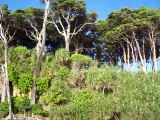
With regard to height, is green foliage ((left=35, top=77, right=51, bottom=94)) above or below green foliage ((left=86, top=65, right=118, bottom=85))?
below

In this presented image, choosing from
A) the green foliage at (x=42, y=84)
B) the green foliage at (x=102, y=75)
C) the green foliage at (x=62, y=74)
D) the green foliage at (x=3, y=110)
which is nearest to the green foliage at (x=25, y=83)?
the green foliage at (x=42, y=84)

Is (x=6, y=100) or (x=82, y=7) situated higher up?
(x=82, y=7)

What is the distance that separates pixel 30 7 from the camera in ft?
93.6

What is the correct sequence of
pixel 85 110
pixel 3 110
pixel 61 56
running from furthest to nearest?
pixel 61 56
pixel 3 110
pixel 85 110

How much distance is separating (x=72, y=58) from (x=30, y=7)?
6687 mm

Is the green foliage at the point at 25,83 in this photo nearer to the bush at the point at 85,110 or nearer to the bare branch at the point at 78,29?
the bush at the point at 85,110

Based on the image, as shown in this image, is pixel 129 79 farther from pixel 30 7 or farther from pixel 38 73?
pixel 30 7

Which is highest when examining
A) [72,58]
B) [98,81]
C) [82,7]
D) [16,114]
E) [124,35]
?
[82,7]

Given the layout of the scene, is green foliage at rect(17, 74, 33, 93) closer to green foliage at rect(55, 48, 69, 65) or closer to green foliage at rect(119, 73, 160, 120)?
green foliage at rect(55, 48, 69, 65)

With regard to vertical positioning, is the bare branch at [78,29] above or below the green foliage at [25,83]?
above

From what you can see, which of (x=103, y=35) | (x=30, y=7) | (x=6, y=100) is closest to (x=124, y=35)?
(x=103, y=35)

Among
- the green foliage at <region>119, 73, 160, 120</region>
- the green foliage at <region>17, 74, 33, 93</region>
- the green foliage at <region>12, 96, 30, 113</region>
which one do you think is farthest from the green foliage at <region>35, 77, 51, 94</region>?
the green foliage at <region>119, 73, 160, 120</region>

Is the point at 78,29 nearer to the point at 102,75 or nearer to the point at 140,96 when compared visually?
the point at 102,75

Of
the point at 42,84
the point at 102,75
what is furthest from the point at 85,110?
the point at 42,84
